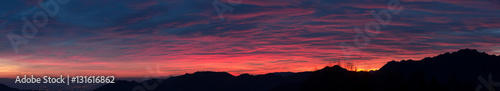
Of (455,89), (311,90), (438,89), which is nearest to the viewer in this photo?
(438,89)

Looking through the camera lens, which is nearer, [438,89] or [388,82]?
[438,89]

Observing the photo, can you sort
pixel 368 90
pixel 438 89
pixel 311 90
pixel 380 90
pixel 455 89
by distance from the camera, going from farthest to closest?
pixel 311 90, pixel 380 90, pixel 455 89, pixel 438 89, pixel 368 90

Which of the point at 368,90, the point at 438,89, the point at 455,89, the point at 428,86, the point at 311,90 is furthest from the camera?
the point at 311,90

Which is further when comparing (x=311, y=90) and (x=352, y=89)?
(x=311, y=90)

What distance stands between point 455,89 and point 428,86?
39995 mm

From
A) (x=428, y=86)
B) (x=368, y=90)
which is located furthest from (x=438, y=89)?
(x=368, y=90)

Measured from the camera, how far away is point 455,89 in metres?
162

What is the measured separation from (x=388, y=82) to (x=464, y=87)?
31.2 metres

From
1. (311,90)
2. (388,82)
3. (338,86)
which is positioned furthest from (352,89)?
(311,90)

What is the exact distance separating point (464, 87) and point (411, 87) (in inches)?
1892

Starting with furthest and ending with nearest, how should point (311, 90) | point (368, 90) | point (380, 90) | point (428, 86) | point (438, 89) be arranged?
point (311, 90), point (380, 90), point (428, 86), point (438, 89), point (368, 90)

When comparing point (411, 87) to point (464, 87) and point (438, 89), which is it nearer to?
point (438, 89)

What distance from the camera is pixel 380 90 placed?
17475 cm

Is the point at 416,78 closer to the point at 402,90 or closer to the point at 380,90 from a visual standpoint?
the point at 402,90
